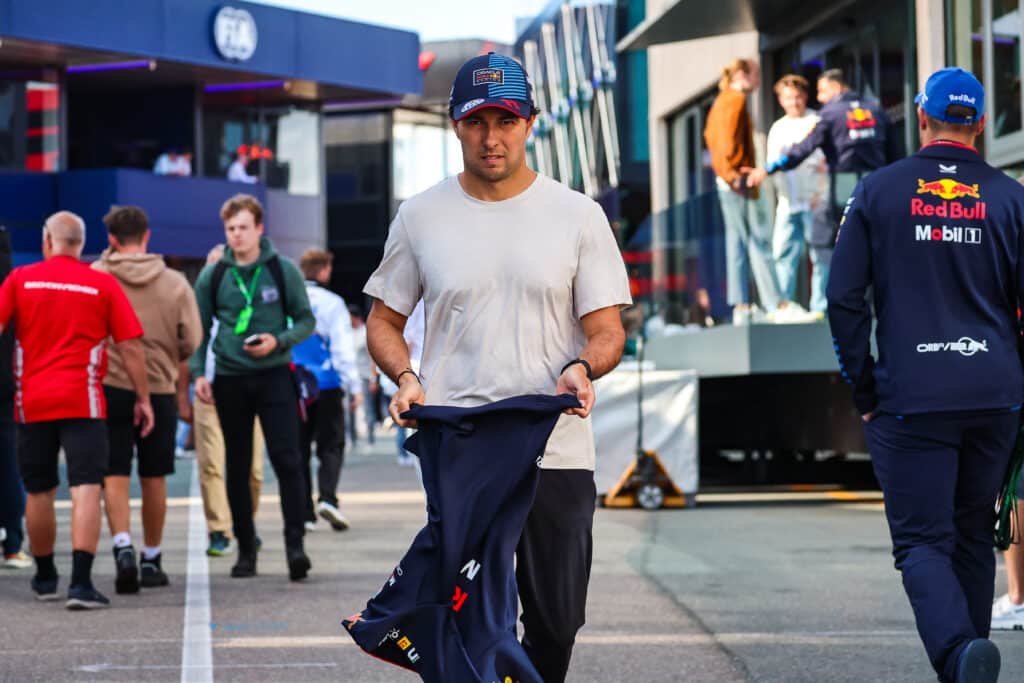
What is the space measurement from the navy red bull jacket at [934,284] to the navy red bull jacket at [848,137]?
8226 mm

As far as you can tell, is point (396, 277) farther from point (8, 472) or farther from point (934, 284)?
point (8, 472)

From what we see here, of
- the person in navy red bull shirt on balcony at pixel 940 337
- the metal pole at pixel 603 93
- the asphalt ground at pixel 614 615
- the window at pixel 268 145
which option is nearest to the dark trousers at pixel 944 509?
the person in navy red bull shirt on balcony at pixel 940 337

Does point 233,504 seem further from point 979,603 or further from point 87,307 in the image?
point 979,603

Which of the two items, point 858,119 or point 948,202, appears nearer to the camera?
point 948,202

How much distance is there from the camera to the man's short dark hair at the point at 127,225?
33.2 feet

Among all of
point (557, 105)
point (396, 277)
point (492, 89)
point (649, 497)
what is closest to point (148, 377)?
point (396, 277)

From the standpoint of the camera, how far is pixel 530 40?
50250 mm

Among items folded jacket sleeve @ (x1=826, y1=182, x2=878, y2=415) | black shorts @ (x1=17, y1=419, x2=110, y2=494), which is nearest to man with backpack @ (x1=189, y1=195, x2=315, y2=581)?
black shorts @ (x1=17, y1=419, x2=110, y2=494)

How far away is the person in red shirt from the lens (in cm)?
905

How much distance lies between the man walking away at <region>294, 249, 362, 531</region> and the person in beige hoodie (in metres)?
2.09

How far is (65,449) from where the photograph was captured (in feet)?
30.1

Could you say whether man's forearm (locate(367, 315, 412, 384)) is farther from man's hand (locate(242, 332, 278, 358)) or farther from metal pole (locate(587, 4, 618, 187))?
metal pole (locate(587, 4, 618, 187))

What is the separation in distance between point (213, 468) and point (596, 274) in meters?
7.10

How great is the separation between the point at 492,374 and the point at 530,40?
4602 cm
